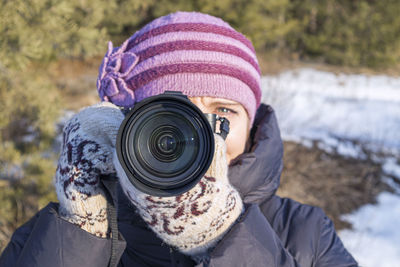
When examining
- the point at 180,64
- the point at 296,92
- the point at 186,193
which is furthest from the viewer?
the point at 296,92

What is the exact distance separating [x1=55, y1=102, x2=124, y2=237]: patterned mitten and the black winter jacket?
0.04 m

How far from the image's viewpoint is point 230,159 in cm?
116

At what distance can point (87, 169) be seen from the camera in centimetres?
89

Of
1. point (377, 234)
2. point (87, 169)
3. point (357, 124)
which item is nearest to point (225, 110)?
point (87, 169)

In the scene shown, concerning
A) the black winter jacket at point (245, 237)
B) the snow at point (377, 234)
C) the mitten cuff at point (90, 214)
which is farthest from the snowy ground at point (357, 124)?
the mitten cuff at point (90, 214)

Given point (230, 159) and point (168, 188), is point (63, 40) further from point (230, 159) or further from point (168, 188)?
point (168, 188)

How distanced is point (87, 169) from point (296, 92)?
581 centimetres

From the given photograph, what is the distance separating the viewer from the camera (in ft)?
2.54

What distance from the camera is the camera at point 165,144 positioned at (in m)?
0.77

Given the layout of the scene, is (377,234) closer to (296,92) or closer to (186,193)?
(186,193)

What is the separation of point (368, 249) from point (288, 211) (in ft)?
6.36

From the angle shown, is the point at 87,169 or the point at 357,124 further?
the point at 357,124

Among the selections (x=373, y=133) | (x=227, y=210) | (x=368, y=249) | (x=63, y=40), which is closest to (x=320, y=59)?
(x=373, y=133)

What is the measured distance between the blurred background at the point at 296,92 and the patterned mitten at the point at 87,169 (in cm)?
117
